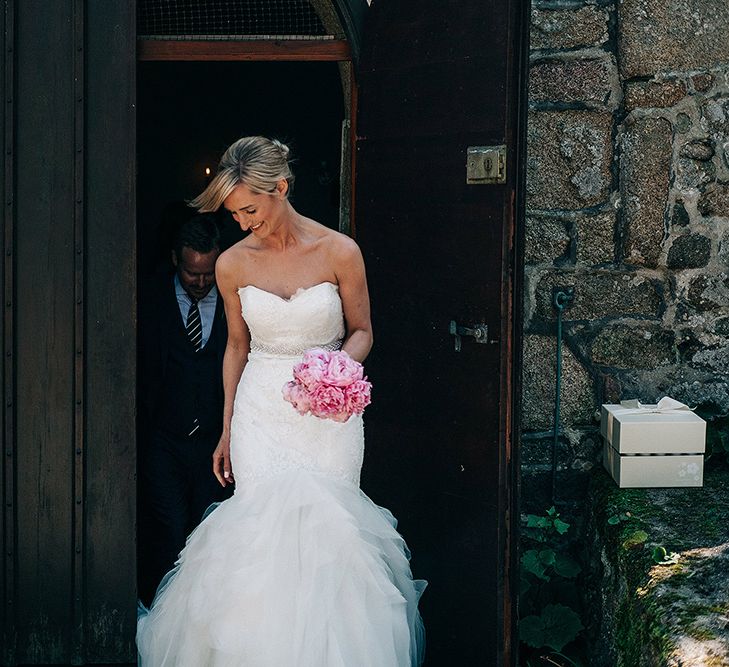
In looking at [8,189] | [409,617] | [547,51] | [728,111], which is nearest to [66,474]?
[8,189]

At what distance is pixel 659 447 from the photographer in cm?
467

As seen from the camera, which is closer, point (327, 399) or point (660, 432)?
point (327, 399)

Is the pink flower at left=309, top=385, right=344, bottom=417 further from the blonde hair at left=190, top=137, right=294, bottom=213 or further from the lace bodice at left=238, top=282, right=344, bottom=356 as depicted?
the blonde hair at left=190, top=137, right=294, bottom=213

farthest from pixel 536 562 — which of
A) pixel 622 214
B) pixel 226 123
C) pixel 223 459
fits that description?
pixel 226 123

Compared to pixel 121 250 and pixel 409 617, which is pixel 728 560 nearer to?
pixel 409 617

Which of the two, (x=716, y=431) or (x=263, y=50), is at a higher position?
(x=263, y=50)

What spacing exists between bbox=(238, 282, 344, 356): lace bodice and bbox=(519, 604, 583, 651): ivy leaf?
1499 millimetres

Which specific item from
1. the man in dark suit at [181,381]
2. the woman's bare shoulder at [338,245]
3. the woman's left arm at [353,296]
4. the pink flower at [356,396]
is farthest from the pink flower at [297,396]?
the man in dark suit at [181,381]

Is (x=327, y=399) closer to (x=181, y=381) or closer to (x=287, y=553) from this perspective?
(x=287, y=553)

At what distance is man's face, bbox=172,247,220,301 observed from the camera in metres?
5.18

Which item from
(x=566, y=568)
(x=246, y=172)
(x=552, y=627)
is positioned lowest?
(x=552, y=627)

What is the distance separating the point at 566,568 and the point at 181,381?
1.91 meters

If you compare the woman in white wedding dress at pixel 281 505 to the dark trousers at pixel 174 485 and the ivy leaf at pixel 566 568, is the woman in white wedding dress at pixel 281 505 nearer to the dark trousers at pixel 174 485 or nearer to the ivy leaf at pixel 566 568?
the ivy leaf at pixel 566 568

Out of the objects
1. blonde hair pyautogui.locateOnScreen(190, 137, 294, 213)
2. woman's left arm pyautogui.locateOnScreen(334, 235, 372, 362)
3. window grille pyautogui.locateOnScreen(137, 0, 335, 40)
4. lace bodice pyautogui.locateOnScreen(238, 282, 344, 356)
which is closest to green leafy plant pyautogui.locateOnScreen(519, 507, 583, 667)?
woman's left arm pyautogui.locateOnScreen(334, 235, 372, 362)
